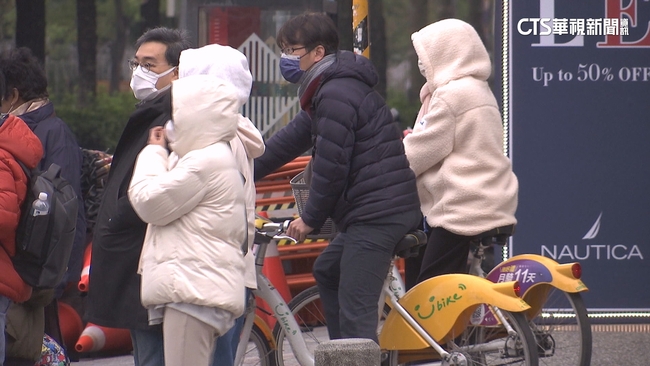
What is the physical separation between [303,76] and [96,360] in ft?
9.91

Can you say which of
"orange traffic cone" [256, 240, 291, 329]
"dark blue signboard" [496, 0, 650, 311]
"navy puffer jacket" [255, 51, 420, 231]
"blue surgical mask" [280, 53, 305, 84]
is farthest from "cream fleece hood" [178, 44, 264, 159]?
"dark blue signboard" [496, 0, 650, 311]

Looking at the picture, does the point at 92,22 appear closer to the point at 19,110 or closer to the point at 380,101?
the point at 19,110

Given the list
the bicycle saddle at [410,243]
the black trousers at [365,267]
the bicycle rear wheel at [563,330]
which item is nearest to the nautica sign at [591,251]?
the bicycle rear wheel at [563,330]

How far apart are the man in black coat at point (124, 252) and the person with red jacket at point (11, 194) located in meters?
0.50

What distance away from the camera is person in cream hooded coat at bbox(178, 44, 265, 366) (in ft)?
14.6

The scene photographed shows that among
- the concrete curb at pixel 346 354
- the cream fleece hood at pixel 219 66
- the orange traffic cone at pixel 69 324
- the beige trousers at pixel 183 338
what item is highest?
the cream fleece hood at pixel 219 66

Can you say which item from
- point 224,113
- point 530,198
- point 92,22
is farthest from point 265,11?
point 224,113

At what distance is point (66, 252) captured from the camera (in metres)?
4.90

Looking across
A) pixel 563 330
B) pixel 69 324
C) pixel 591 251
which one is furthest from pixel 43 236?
pixel 591 251

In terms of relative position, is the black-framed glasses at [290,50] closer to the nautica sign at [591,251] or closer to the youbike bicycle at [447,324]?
the youbike bicycle at [447,324]

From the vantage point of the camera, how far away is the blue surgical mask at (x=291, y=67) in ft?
16.9

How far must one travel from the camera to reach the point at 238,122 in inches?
181

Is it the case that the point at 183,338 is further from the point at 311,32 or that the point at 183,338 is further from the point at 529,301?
the point at 529,301

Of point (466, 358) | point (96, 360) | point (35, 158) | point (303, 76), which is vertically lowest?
point (96, 360)
